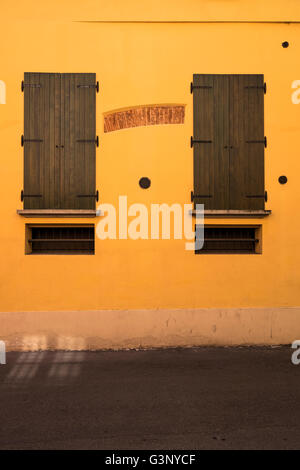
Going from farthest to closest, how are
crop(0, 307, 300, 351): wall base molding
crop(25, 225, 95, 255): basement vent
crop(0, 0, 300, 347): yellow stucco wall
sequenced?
crop(25, 225, 95, 255): basement vent → crop(0, 0, 300, 347): yellow stucco wall → crop(0, 307, 300, 351): wall base molding

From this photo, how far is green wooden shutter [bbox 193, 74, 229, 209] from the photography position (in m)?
5.72

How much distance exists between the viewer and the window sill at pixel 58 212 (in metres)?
5.52

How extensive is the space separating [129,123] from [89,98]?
2.38 ft

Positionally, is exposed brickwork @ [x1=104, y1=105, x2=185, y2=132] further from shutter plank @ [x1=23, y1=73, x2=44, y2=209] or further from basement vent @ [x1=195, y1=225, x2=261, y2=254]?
basement vent @ [x1=195, y1=225, x2=261, y2=254]

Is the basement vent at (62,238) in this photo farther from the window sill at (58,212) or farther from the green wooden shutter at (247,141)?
the green wooden shutter at (247,141)

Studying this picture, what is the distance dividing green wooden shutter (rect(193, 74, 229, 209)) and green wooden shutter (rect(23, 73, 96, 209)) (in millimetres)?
1613

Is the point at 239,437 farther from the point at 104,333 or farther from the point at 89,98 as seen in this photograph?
the point at 89,98

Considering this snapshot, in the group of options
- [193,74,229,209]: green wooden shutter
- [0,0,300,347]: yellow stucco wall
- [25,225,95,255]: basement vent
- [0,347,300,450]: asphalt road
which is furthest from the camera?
[25,225,95,255]: basement vent

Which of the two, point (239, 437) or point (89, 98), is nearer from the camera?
point (239, 437)

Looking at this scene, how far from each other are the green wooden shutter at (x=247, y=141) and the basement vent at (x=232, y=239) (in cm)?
41

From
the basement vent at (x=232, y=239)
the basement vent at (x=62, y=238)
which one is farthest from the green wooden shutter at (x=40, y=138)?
the basement vent at (x=232, y=239)

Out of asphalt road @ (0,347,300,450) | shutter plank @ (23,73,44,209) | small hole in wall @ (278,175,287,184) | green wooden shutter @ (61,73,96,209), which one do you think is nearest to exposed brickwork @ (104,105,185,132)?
green wooden shutter @ (61,73,96,209)

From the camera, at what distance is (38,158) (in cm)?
564
